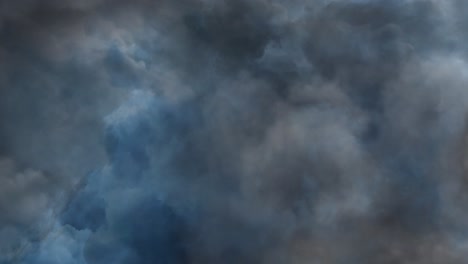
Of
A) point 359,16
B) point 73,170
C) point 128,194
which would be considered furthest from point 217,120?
point 359,16

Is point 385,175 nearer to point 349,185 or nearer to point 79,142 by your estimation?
point 349,185

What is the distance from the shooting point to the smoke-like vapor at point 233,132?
35.5 meters

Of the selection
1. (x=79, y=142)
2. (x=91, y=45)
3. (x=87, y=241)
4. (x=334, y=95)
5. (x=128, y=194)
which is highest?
(x=91, y=45)

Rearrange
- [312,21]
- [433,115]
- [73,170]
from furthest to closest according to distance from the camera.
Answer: [312,21]
[433,115]
[73,170]

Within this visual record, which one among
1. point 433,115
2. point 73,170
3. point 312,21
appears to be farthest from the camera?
point 312,21

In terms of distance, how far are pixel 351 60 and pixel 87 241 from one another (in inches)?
885

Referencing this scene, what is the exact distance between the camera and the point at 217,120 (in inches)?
1503

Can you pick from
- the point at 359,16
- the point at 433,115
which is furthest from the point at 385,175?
the point at 359,16

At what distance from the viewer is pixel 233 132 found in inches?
1510

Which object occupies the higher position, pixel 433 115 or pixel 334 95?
pixel 334 95

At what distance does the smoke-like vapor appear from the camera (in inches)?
1396

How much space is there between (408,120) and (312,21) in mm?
10009

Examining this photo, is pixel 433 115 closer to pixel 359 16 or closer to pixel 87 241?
pixel 359 16

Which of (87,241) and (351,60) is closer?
(87,241)
